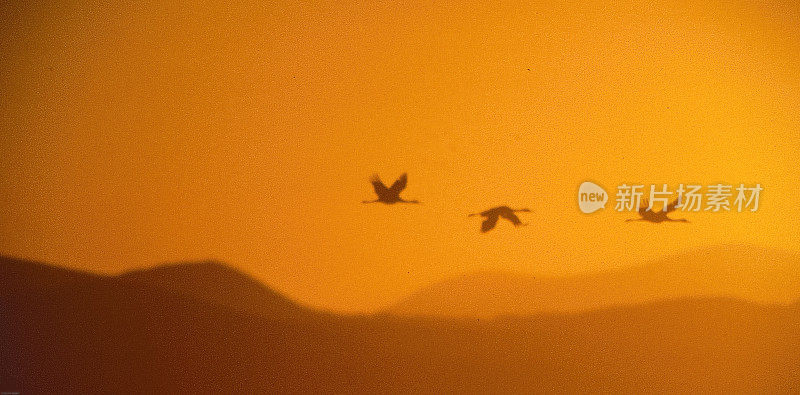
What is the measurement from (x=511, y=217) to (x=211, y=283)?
1.22 meters

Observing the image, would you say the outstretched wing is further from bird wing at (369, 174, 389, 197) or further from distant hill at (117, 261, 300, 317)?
distant hill at (117, 261, 300, 317)

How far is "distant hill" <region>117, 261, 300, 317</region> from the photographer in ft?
5.04

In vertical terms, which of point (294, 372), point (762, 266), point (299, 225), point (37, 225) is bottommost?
point (294, 372)

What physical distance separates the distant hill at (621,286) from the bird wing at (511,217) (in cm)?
21

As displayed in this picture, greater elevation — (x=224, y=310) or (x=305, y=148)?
(x=305, y=148)

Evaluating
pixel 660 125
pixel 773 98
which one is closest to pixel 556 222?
pixel 660 125

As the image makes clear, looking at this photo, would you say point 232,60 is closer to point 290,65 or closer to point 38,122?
point 290,65

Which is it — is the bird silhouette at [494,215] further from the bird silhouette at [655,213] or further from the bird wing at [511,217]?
the bird silhouette at [655,213]

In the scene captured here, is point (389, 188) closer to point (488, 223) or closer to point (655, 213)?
point (488, 223)

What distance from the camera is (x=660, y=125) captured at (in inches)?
61.0

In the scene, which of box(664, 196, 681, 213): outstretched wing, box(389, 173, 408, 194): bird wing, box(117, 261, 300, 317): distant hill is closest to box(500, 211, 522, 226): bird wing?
box(389, 173, 408, 194): bird wing

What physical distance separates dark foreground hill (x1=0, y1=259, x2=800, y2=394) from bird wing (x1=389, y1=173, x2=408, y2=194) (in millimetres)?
520

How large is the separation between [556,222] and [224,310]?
4.52 feet

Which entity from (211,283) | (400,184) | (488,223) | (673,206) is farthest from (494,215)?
(211,283)
